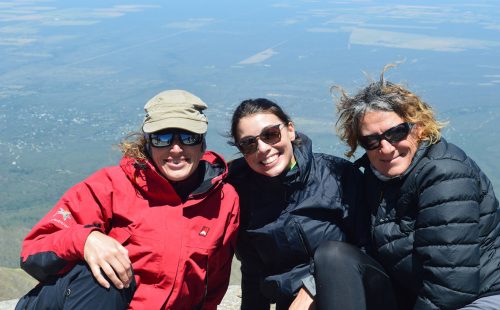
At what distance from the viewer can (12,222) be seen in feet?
327

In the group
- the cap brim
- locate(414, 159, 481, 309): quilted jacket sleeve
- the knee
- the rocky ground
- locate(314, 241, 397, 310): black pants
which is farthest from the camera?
the rocky ground

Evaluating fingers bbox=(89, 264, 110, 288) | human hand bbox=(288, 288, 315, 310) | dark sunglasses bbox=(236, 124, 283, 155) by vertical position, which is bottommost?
human hand bbox=(288, 288, 315, 310)

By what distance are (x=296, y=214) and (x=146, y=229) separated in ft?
4.91

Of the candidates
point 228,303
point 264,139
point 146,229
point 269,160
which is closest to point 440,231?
point 269,160

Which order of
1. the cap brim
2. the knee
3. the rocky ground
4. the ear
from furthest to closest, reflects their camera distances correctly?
the rocky ground < the ear < the cap brim < the knee

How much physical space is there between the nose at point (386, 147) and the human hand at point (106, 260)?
2.45 m

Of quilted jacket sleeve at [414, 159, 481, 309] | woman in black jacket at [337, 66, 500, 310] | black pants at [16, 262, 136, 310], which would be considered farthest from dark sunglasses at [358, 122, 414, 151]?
black pants at [16, 262, 136, 310]

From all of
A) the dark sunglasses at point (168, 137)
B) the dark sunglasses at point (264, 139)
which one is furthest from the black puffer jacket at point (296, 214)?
the dark sunglasses at point (168, 137)

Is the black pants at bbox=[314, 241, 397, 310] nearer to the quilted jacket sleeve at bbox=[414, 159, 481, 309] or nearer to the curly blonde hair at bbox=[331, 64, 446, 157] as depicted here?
the quilted jacket sleeve at bbox=[414, 159, 481, 309]

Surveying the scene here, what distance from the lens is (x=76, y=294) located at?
435 centimetres

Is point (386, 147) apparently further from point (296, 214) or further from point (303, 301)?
point (303, 301)

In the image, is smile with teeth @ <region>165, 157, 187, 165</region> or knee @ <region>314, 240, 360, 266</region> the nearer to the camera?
knee @ <region>314, 240, 360, 266</region>

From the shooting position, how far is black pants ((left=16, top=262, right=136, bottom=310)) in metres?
4.33

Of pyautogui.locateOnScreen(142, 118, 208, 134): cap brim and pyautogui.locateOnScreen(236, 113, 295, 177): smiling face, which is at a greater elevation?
pyautogui.locateOnScreen(142, 118, 208, 134): cap brim
